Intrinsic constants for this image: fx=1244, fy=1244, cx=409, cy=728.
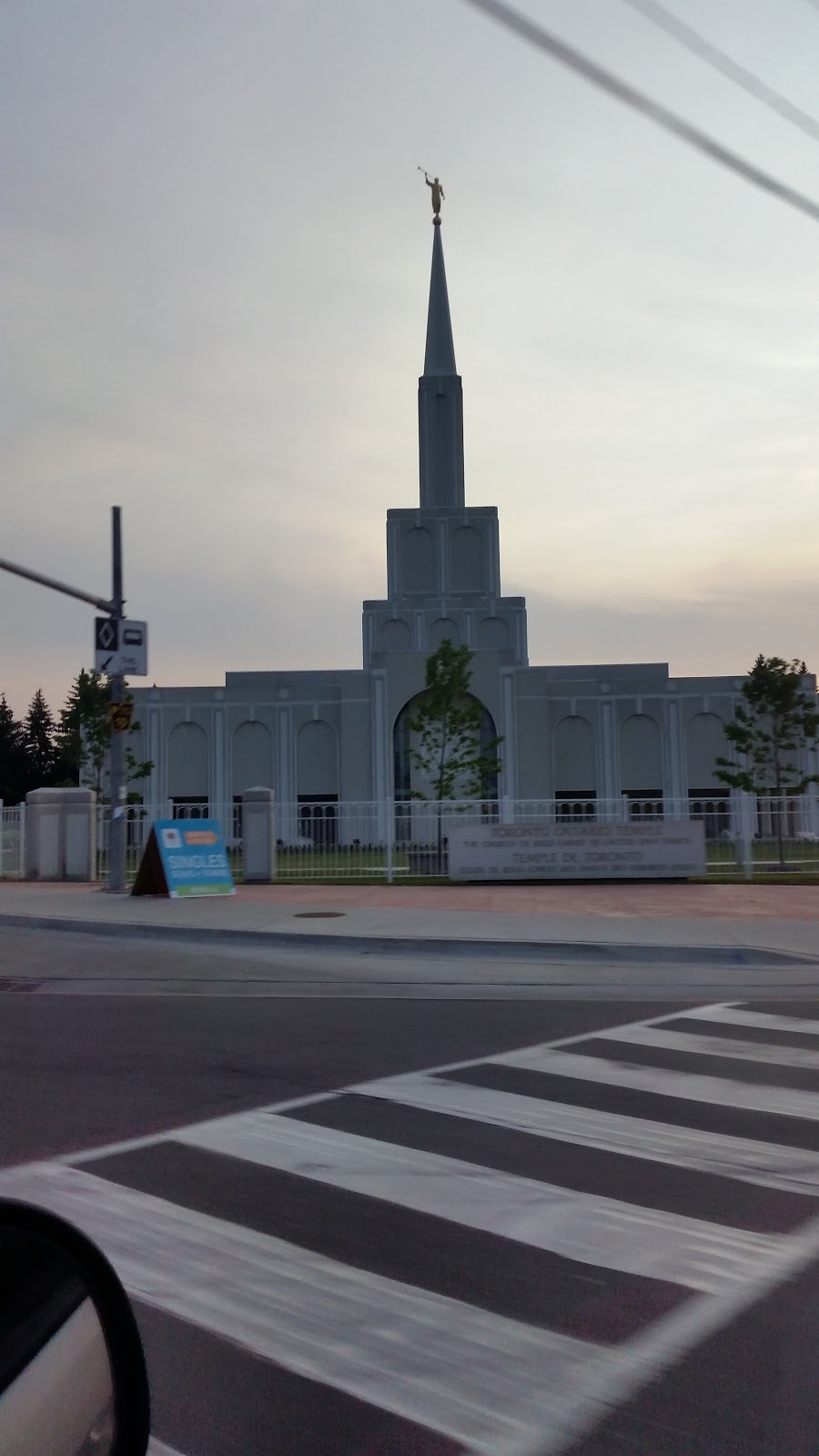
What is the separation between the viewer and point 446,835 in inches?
941

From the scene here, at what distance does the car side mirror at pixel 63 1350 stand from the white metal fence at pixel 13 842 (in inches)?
947

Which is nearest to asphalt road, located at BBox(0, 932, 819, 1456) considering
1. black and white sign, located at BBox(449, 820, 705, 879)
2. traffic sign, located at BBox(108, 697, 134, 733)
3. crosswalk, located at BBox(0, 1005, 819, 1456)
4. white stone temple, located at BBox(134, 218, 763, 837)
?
crosswalk, located at BBox(0, 1005, 819, 1456)

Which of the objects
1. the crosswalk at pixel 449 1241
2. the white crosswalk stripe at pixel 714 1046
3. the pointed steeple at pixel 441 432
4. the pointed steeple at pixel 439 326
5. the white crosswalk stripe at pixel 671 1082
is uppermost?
the pointed steeple at pixel 439 326

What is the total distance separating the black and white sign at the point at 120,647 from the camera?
20922 millimetres

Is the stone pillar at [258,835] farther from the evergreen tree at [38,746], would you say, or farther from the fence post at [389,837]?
the evergreen tree at [38,746]

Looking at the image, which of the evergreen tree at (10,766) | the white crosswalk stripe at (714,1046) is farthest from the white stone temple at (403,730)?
the white crosswalk stripe at (714,1046)

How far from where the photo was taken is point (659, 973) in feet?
40.4

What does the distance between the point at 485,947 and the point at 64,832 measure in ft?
44.6

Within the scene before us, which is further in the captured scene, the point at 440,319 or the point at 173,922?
the point at 440,319

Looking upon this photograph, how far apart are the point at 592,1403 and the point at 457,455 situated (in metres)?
66.1

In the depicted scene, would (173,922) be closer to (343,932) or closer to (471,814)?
(343,932)

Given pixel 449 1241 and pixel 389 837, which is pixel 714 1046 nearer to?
pixel 449 1241

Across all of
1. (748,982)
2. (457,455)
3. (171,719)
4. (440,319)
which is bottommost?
(748,982)

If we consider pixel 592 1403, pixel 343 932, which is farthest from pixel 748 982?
pixel 592 1403
